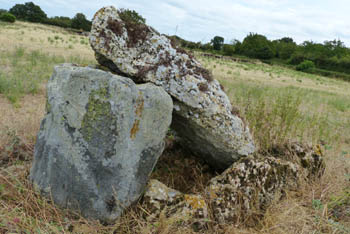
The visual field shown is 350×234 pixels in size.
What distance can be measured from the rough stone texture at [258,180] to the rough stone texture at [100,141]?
1036mm

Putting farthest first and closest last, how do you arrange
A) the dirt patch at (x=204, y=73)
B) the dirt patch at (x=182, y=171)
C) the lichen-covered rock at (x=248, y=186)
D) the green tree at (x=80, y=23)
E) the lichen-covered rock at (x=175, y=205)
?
the green tree at (x=80, y=23) < the dirt patch at (x=182, y=171) < the dirt patch at (x=204, y=73) < the lichen-covered rock at (x=248, y=186) < the lichen-covered rock at (x=175, y=205)

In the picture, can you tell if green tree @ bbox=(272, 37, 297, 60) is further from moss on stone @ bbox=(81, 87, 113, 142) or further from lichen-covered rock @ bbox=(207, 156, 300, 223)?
moss on stone @ bbox=(81, 87, 113, 142)

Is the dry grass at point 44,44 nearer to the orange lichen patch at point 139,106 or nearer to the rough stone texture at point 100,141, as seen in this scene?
the rough stone texture at point 100,141

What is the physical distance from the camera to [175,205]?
9.90 feet

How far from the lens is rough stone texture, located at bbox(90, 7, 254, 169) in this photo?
327 centimetres

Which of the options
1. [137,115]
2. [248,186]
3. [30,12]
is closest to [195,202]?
[248,186]

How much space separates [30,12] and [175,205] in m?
62.8

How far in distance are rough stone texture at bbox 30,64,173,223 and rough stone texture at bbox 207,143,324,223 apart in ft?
3.40

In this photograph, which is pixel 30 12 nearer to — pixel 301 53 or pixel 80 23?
pixel 80 23

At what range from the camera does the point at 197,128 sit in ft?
11.3

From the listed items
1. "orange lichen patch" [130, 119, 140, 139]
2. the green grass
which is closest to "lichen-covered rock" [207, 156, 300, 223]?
"orange lichen patch" [130, 119, 140, 139]

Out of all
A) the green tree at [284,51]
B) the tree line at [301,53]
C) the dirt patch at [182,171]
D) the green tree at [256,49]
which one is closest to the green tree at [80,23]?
the tree line at [301,53]

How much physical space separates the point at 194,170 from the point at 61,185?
1.91 meters

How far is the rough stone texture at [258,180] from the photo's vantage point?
3.20m
